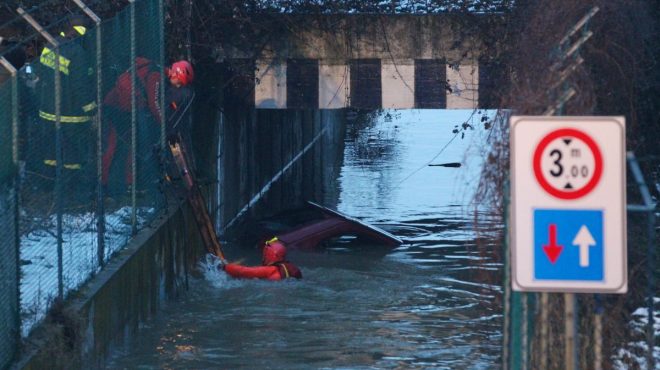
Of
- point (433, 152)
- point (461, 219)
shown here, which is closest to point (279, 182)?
point (461, 219)

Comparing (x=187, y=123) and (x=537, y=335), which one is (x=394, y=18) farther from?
(x=537, y=335)

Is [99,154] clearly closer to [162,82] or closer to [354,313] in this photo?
[162,82]

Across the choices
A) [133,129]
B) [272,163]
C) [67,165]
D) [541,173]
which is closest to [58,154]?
[67,165]

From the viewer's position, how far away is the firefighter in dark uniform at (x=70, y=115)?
9125mm

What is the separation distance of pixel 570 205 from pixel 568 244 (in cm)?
16

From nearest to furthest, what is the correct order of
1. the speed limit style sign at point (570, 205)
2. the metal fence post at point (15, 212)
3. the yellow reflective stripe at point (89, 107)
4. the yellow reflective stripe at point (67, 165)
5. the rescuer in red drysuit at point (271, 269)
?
the speed limit style sign at point (570, 205)
the metal fence post at point (15, 212)
the yellow reflective stripe at point (67, 165)
the yellow reflective stripe at point (89, 107)
the rescuer in red drysuit at point (271, 269)

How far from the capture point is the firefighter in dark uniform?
29.9 ft

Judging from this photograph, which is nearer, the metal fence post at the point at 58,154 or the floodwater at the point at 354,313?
the metal fence post at the point at 58,154

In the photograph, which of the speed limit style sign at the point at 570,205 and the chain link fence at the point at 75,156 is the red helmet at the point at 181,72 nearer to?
the chain link fence at the point at 75,156

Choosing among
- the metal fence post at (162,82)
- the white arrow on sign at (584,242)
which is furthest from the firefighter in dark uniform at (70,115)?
the white arrow on sign at (584,242)

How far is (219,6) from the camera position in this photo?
1731 cm

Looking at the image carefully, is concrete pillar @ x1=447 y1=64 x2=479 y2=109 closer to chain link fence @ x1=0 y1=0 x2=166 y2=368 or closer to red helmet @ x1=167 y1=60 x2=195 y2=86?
red helmet @ x1=167 y1=60 x2=195 y2=86

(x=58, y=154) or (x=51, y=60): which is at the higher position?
(x=51, y=60)

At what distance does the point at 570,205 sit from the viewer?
532 centimetres
